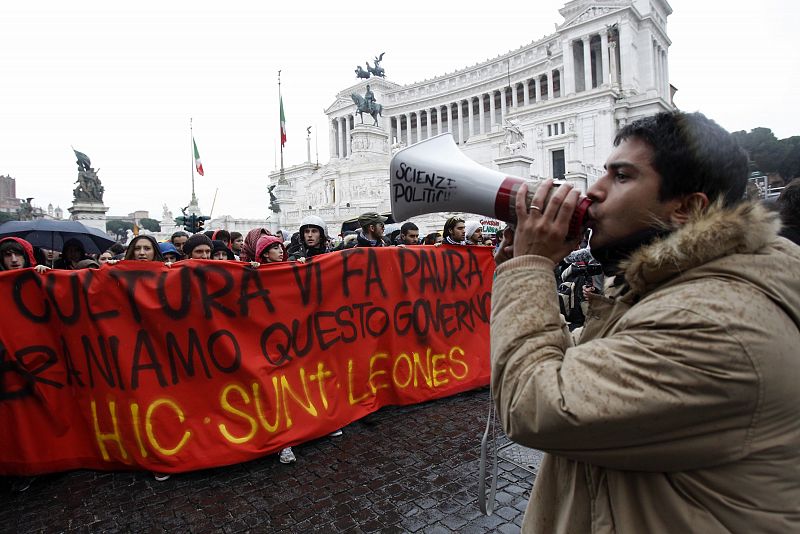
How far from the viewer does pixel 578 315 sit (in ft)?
21.8

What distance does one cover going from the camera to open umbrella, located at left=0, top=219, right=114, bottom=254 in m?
7.04

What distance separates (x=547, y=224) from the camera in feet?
3.45

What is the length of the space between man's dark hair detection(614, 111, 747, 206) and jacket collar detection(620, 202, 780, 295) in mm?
83

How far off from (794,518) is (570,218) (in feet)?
2.30

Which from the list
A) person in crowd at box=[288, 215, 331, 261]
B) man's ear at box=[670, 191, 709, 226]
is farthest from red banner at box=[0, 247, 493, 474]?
man's ear at box=[670, 191, 709, 226]

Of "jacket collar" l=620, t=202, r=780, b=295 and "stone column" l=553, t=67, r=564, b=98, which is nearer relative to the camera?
"jacket collar" l=620, t=202, r=780, b=295

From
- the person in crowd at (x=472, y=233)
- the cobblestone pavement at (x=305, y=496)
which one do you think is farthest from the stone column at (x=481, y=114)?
the cobblestone pavement at (x=305, y=496)

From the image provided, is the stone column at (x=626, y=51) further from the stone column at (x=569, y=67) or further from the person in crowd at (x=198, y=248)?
the person in crowd at (x=198, y=248)

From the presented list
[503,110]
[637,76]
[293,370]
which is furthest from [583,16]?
[293,370]

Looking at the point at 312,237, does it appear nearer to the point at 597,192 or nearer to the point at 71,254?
the point at 71,254

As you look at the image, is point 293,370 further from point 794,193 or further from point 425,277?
point 794,193

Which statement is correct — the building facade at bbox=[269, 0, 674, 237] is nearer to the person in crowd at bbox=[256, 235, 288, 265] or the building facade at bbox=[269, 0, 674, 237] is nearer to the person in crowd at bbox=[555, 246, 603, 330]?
the person in crowd at bbox=[555, 246, 603, 330]

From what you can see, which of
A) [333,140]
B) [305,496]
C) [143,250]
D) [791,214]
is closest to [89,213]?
[143,250]

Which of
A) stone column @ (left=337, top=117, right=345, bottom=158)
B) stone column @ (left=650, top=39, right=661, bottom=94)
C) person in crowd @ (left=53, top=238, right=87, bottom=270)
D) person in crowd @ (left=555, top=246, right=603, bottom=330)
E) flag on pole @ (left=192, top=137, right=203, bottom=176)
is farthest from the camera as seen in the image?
stone column @ (left=337, top=117, right=345, bottom=158)
